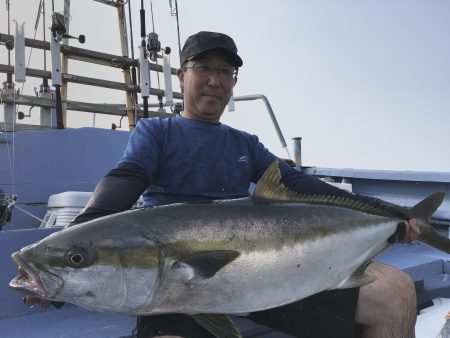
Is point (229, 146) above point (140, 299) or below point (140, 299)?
above

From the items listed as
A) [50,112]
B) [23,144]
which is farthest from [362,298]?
[50,112]

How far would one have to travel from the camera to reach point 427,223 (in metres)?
2.23

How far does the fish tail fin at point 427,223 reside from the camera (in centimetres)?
222

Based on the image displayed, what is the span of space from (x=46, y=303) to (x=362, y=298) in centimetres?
145

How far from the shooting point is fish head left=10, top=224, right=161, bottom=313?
4.33 feet

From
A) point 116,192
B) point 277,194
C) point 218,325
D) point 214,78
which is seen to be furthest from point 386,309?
point 214,78

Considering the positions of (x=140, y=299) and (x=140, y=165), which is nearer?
(x=140, y=299)

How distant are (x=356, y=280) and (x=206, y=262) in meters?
0.83

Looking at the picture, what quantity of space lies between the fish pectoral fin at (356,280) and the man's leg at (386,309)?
0.56 ft

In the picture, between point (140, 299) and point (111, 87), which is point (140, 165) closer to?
point (140, 299)

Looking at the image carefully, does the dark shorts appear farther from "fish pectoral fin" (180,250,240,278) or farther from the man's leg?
"fish pectoral fin" (180,250,240,278)

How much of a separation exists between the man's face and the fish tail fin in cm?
126

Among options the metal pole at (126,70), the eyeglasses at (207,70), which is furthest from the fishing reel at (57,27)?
the eyeglasses at (207,70)

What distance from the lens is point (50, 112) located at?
18.1ft
